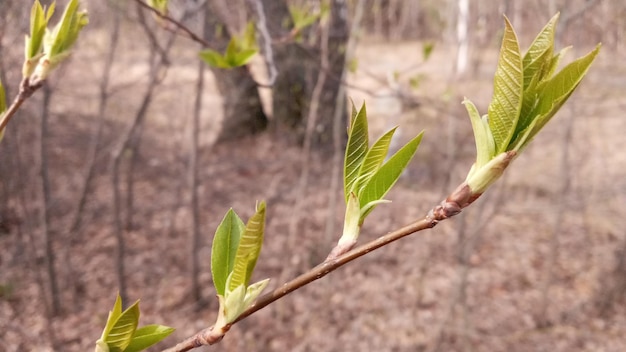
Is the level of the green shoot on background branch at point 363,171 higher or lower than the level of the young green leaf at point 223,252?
higher

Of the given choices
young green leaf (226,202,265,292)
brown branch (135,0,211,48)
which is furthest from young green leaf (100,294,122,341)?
brown branch (135,0,211,48)

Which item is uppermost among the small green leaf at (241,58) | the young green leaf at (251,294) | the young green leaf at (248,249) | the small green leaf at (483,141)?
the small green leaf at (241,58)

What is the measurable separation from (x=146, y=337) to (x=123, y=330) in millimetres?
49

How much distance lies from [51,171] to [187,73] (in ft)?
15.6

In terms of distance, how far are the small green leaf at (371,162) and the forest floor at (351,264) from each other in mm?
1502

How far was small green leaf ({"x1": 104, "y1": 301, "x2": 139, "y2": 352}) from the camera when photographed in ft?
1.67

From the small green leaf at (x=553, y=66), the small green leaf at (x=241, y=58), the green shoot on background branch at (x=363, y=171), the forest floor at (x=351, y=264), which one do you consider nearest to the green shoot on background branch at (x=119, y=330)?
the green shoot on background branch at (x=363, y=171)

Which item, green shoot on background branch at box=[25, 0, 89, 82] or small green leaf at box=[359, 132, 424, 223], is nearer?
small green leaf at box=[359, 132, 424, 223]

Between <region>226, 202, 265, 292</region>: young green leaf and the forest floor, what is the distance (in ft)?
5.10

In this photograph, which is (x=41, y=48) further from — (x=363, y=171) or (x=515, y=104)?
(x=515, y=104)

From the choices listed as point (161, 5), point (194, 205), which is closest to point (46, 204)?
point (194, 205)

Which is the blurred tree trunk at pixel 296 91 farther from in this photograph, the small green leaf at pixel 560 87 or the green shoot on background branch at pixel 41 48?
the small green leaf at pixel 560 87

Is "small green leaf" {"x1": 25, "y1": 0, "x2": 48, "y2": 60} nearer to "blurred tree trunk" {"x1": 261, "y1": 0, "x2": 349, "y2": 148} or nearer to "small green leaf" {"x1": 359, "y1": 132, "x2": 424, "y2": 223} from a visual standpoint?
"small green leaf" {"x1": 359, "y1": 132, "x2": 424, "y2": 223}

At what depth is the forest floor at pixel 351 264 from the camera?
3.32 m
